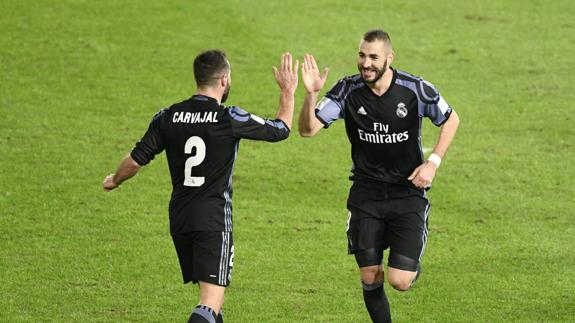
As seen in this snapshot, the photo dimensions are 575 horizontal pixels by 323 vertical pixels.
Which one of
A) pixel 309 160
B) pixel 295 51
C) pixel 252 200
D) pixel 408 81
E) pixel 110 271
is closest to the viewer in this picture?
pixel 408 81

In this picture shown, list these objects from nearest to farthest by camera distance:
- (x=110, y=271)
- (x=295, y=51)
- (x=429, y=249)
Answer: (x=110, y=271) < (x=429, y=249) < (x=295, y=51)

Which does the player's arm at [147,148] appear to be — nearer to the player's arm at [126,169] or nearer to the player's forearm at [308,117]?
the player's arm at [126,169]

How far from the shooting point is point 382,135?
34.3ft

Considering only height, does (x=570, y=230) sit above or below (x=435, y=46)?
below

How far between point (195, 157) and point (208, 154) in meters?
0.10

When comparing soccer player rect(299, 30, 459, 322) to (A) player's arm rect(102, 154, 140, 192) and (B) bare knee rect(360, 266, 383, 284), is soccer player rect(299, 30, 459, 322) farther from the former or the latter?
(A) player's arm rect(102, 154, 140, 192)

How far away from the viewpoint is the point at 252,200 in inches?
606

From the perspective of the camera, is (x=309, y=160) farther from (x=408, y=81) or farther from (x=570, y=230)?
(x=408, y=81)

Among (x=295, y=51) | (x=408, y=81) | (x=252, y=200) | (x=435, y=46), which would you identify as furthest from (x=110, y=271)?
(x=435, y=46)

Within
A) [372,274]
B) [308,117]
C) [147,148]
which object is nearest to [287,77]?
[308,117]

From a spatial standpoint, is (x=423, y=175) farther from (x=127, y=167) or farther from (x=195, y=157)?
(x=127, y=167)

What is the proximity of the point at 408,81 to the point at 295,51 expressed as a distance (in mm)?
10848

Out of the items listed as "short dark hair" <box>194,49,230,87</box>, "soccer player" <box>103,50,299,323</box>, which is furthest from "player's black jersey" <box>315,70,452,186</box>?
"short dark hair" <box>194,49,230,87</box>

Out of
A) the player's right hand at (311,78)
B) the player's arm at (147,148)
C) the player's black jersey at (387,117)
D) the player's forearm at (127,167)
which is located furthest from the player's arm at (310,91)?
the player's forearm at (127,167)
